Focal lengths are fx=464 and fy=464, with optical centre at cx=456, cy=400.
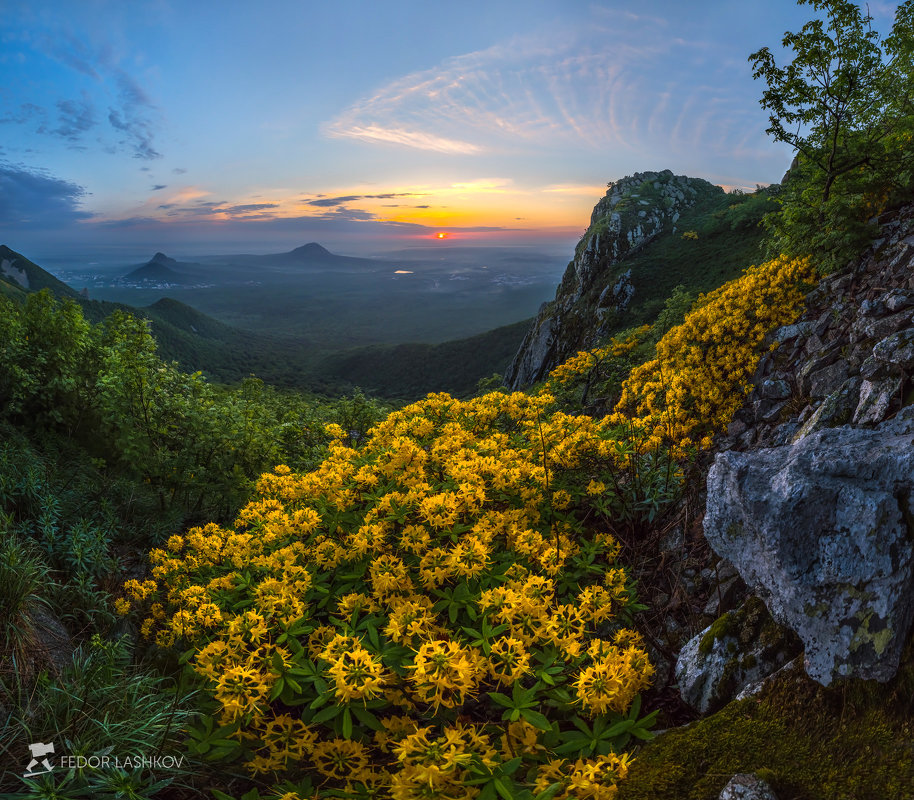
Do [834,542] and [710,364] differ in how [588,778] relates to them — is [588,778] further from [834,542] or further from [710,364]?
[710,364]

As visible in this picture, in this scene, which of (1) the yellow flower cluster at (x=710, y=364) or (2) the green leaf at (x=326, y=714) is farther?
(1) the yellow flower cluster at (x=710, y=364)

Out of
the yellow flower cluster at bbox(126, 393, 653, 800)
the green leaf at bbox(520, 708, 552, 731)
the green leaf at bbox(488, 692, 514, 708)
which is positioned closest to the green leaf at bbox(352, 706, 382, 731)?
the yellow flower cluster at bbox(126, 393, 653, 800)

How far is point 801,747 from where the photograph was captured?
180cm

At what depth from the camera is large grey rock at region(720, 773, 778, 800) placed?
1.65 meters

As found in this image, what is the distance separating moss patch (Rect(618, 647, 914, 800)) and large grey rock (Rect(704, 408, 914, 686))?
3.9 inches

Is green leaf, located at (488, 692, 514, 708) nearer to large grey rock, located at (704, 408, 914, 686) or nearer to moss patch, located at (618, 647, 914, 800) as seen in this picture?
moss patch, located at (618, 647, 914, 800)

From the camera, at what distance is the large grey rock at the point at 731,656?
2.40m

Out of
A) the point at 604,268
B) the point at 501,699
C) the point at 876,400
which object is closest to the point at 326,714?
the point at 501,699

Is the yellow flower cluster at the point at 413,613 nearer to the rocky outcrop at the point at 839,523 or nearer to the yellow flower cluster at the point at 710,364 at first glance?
the rocky outcrop at the point at 839,523

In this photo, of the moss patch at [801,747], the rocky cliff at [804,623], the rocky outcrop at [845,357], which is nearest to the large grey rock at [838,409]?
the rocky outcrop at [845,357]

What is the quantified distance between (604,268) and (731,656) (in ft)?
181

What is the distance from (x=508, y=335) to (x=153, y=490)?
105 metres

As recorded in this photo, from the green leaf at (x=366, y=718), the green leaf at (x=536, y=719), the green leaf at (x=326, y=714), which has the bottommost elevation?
the green leaf at (x=366, y=718)

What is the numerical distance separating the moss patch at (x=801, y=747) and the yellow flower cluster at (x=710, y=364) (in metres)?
2.91
